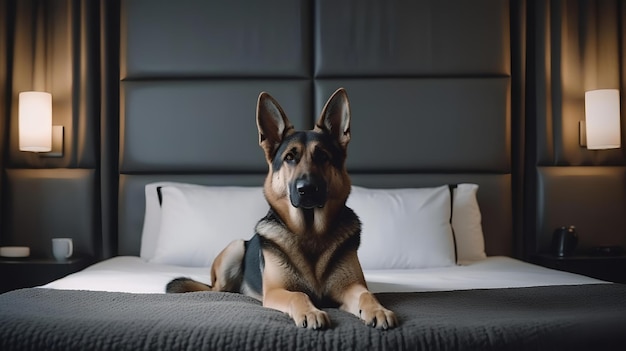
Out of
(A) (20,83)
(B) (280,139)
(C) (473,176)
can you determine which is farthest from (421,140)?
(A) (20,83)

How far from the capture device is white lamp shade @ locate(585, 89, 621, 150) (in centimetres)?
324

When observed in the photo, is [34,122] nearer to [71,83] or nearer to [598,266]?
[71,83]

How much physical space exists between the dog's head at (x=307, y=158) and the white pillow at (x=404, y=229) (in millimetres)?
806

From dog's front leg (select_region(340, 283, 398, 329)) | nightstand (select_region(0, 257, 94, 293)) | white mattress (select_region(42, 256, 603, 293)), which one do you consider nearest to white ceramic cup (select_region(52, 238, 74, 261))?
nightstand (select_region(0, 257, 94, 293))

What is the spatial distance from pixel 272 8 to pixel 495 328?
2369 mm

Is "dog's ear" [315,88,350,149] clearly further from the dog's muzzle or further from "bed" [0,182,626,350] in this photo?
"bed" [0,182,626,350]

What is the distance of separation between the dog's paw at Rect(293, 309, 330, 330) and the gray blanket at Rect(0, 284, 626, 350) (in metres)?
0.02

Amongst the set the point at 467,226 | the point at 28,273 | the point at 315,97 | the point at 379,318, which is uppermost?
the point at 315,97

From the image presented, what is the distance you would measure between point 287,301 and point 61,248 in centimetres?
185

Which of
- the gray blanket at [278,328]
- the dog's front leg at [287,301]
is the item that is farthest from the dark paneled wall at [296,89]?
the gray blanket at [278,328]

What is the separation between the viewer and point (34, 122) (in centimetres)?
325

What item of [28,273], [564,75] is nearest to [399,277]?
[564,75]

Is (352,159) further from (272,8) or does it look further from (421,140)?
(272,8)

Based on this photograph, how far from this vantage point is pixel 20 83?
11.3ft
